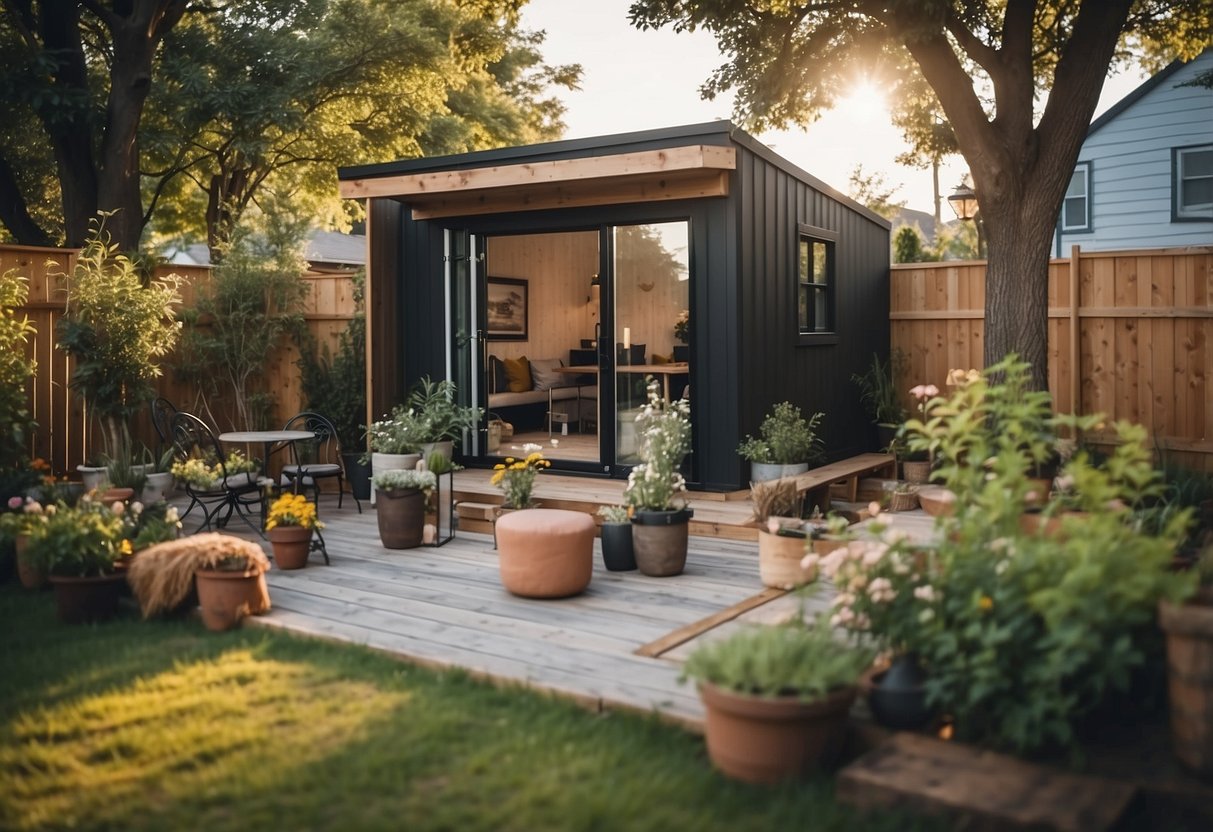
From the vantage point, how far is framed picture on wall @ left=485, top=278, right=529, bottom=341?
11.5 m

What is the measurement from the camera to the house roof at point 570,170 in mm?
7180

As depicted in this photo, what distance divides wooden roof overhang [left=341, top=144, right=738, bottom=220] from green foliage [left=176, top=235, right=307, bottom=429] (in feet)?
4.39

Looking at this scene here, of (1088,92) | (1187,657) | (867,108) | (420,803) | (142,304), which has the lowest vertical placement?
(420,803)

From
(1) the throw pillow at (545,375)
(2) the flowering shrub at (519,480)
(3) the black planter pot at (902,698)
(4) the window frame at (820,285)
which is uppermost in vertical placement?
(4) the window frame at (820,285)

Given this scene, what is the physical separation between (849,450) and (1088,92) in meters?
3.47

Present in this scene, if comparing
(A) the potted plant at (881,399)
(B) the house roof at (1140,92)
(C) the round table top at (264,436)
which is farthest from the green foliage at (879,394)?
(B) the house roof at (1140,92)

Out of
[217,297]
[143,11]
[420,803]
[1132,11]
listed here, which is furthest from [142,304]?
[1132,11]

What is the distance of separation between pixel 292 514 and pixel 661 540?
6.79ft

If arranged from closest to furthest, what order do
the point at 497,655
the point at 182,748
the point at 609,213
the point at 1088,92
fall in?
the point at 182,748
the point at 497,655
the point at 1088,92
the point at 609,213

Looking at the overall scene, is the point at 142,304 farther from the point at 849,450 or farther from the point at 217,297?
the point at 849,450

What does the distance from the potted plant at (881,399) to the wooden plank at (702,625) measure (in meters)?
4.62

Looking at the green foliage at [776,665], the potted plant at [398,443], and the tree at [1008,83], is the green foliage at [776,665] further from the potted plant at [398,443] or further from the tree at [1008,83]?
the tree at [1008,83]

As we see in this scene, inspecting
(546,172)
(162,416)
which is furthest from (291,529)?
(546,172)

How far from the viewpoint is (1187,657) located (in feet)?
9.84
